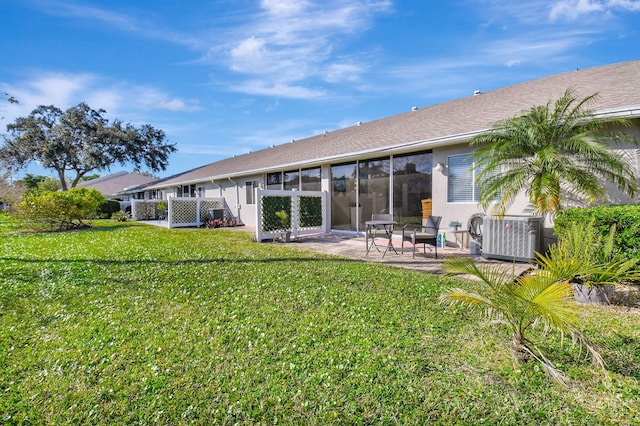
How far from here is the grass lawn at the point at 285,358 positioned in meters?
2.36

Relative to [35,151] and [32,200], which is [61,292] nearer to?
[32,200]

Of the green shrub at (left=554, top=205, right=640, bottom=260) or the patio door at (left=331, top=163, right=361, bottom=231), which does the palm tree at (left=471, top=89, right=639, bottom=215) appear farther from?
the patio door at (left=331, top=163, right=361, bottom=231)

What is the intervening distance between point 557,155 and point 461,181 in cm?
268

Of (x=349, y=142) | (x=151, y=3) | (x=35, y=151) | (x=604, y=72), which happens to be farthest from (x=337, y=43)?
(x=35, y=151)

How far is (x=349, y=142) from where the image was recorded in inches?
493

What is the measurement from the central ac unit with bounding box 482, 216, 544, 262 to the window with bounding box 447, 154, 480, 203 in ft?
5.11

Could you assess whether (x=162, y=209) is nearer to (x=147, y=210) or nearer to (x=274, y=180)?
(x=147, y=210)

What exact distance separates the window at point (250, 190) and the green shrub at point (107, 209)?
52.4 feet

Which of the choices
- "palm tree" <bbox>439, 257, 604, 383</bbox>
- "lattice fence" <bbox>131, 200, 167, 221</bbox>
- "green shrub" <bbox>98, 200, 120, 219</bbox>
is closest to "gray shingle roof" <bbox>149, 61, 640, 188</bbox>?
"palm tree" <bbox>439, 257, 604, 383</bbox>

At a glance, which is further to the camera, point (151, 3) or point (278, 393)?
point (151, 3)

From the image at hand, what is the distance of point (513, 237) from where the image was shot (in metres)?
6.56

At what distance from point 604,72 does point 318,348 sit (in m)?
11.0

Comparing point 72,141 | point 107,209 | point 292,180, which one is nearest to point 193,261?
point 292,180

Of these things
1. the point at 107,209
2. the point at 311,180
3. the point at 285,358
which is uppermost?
the point at 311,180
